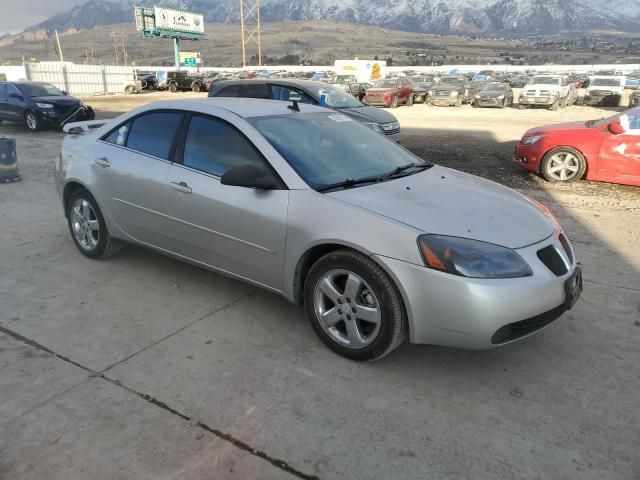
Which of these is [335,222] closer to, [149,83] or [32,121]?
[32,121]

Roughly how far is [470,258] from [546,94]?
25.4 meters

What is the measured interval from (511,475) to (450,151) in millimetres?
10439

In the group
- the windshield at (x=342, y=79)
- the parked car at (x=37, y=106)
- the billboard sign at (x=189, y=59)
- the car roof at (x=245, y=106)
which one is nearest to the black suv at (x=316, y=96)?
the car roof at (x=245, y=106)

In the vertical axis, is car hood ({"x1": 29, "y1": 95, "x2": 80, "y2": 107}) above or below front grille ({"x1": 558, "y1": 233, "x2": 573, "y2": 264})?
above

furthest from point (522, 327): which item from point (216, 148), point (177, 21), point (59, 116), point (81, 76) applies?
point (177, 21)

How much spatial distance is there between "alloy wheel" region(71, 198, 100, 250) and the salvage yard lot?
308 mm

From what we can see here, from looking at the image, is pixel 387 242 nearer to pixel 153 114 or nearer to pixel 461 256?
pixel 461 256

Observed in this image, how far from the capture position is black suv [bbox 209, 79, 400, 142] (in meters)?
10.9

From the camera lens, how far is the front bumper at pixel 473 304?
2.77 meters

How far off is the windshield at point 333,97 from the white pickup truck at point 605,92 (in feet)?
69.5

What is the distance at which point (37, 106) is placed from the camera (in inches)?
616

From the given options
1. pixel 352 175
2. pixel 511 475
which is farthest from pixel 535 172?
pixel 511 475

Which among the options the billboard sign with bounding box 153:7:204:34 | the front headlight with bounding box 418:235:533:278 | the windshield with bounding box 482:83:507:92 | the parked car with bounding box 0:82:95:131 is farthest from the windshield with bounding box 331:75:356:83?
the billboard sign with bounding box 153:7:204:34

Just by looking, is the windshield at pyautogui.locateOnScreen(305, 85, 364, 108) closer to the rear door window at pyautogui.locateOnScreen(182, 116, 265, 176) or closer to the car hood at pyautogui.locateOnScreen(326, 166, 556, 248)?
the rear door window at pyautogui.locateOnScreen(182, 116, 265, 176)
